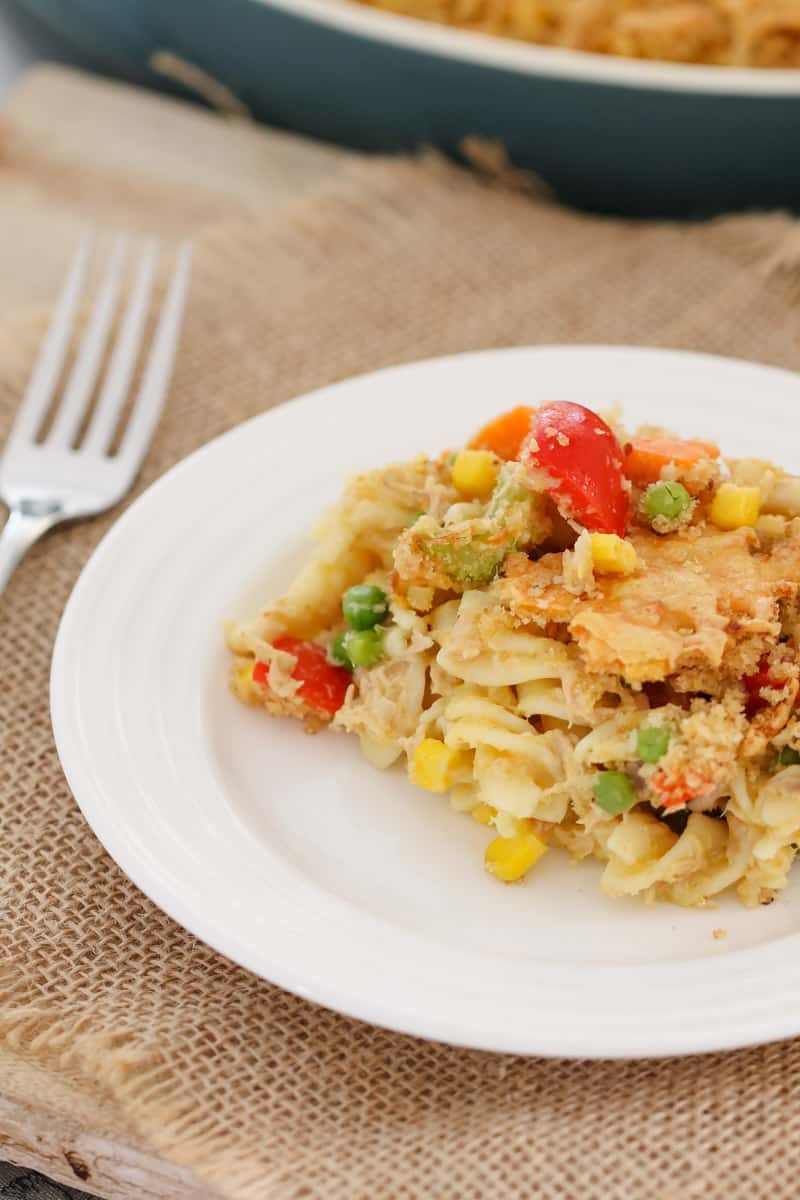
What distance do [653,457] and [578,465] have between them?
297 millimetres

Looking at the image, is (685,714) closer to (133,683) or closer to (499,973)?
(499,973)

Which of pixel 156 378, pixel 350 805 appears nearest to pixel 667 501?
pixel 350 805

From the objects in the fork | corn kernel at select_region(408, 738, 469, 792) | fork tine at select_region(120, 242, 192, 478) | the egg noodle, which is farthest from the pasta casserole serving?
the egg noodle

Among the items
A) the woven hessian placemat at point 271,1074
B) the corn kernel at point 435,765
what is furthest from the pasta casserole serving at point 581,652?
the woven hessian placemat at point 271,1074

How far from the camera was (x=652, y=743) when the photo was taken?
2.88 meters

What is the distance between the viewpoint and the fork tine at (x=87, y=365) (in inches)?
181

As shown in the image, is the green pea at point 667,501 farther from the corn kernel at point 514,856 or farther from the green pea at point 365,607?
the corn kernel at point 514,856

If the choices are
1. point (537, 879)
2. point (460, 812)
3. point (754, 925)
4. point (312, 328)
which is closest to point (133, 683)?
point (460, 812)

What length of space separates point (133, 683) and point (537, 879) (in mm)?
1080

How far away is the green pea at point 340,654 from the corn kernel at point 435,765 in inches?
15.9

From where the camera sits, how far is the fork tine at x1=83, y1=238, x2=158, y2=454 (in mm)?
4594

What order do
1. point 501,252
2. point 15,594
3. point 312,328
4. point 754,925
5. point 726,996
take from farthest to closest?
1. point 501,252
2. point 312,328
3. point 15,594
4. point 754,925
5. point 726,996

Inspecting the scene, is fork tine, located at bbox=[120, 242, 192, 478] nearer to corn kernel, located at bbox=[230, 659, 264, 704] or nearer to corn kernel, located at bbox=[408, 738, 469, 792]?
corn kernel, located at bbox=[230, 659, 264, 704]

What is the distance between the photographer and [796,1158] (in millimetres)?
2748
